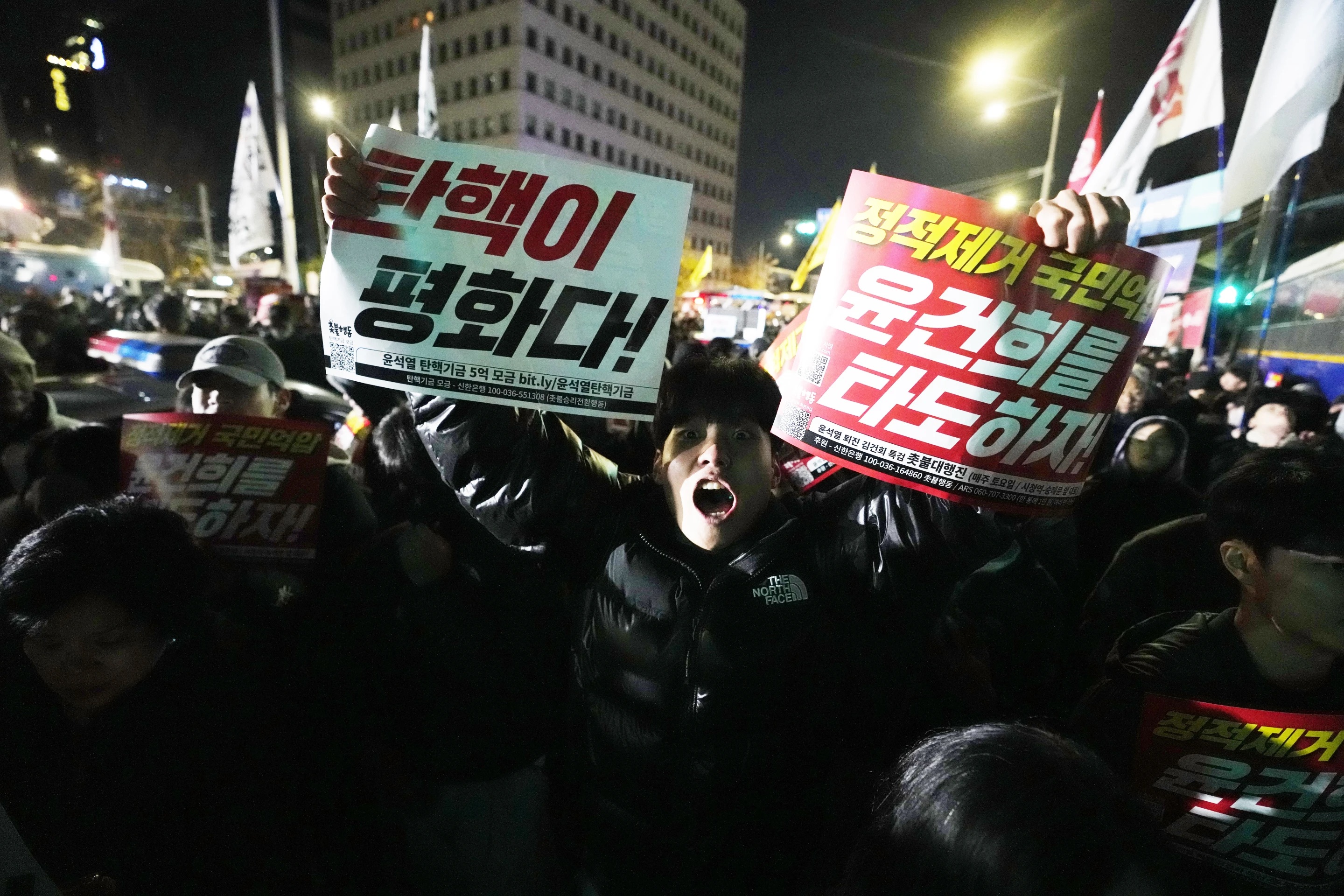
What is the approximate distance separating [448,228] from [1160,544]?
9.30ft

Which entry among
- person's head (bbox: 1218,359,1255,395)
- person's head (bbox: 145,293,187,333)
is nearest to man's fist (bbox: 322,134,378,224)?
person's head (bbox: 145,293,187,333)

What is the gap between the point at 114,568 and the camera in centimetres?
161

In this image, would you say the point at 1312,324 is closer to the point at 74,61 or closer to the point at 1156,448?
the point at 1156,448

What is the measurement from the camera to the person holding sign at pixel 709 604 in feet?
5.20

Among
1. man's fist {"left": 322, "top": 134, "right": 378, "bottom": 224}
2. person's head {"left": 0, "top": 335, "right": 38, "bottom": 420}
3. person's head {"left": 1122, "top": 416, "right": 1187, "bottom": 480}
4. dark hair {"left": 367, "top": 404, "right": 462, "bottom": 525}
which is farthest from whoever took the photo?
person's head {"left": 1122, "top": 416, "right": 1187, "bottom": 480}

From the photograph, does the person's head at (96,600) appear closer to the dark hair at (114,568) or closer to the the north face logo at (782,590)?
the dark hair at (114,568)

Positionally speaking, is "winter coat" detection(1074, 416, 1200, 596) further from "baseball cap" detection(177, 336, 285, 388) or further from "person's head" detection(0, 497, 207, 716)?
"baseball cap" detection(177, 336, 285, 388)

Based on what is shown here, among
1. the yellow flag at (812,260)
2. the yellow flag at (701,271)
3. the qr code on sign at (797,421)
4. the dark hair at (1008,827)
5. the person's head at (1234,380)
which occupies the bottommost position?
the dark hair at (1008,827)

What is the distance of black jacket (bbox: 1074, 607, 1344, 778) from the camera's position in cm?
150

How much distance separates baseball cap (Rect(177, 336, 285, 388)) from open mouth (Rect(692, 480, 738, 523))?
7.42 ft

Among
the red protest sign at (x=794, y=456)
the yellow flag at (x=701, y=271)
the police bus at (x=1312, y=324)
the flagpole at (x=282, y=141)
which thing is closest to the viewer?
the red protest sign at (x=794, y=456)

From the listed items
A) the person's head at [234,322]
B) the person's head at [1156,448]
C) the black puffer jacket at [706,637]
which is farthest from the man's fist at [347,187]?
the person's head at [234,322]

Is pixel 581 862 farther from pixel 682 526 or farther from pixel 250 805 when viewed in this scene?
pixel 682 526

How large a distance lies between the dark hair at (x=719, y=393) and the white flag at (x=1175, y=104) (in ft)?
15.6
